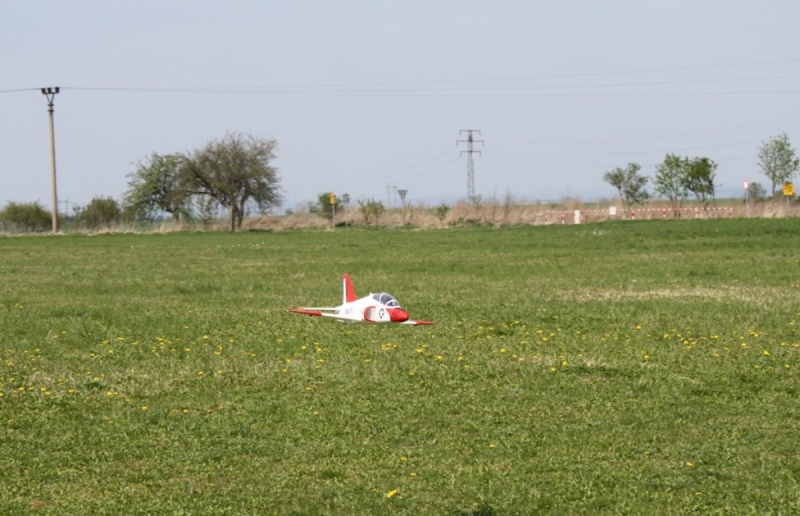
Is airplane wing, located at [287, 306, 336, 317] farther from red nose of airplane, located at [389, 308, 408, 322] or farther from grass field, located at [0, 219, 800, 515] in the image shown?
red nose of airplane, located at [389, 308, 408, 322]

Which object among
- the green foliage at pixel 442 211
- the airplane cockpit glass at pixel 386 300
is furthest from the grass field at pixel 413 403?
the green foliage at pixel 442 211

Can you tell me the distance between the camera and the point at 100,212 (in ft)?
288

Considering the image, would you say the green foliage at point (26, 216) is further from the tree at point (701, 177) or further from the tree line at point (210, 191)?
the tree at point (701, 177)

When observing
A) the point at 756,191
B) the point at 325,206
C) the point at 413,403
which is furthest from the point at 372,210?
the point at 413,403

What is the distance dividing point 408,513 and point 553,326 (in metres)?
9.38

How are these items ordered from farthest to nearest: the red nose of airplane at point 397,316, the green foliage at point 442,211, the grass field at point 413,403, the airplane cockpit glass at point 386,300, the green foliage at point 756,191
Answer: the green foliage at point 756,191 → the green foliage at point 442,211 → the airplane cockpit glass at point 386,300 → the red nose of airplane at point 397,316 → the grass field at point 413,403

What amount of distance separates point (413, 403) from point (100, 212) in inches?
3201

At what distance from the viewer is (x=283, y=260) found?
3578 cm

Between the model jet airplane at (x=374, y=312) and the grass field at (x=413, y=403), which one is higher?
the model jet airplane at (x=374, y=312)

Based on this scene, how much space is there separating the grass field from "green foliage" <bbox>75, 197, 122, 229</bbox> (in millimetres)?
65975

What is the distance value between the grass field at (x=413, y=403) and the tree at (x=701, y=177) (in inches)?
2319

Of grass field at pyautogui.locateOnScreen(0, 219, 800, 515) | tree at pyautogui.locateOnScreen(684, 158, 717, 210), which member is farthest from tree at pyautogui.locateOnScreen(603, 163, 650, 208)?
grass field at pyautogui.locateOnScreen(0, 219, 800, 515)

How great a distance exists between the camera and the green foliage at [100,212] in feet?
284

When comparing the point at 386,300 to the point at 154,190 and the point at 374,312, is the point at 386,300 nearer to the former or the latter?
the point at 374,312
